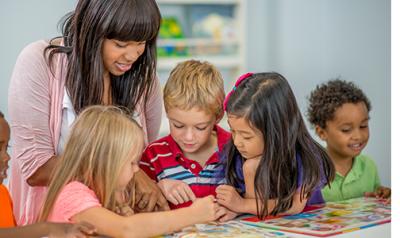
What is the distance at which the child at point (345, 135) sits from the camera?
7.60ft

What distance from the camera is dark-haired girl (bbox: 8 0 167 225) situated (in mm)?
1547

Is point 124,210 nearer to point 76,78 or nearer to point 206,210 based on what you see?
point 206,210

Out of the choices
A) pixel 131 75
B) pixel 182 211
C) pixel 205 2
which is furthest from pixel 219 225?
pixel 205 2

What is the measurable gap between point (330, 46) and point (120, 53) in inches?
107

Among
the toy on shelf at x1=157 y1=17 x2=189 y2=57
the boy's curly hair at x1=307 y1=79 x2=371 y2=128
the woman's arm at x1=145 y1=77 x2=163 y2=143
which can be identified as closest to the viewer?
the woman's arm at x1=145 y1=77 x2=163 y2=143

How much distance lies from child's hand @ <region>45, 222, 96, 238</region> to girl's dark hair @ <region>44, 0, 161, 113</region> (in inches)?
16.7

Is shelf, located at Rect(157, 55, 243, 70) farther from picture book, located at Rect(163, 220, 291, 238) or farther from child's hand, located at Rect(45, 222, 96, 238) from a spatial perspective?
child's hand, located at Rect(45, 222, 96, 238)

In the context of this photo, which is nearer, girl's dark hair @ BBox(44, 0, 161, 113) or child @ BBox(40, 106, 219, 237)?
child @ BBox(40, 106, 219, 237)

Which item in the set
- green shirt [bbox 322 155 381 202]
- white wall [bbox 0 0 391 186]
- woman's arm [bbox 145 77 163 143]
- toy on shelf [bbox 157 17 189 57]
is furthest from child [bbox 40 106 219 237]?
toy on shelf [bbox 157 17 189 57]

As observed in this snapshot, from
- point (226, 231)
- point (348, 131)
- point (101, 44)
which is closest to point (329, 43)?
point (348, 131)

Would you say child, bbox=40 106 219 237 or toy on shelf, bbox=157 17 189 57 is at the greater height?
toy on shelf, bbox=157 17 189 57

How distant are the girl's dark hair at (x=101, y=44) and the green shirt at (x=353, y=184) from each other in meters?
0.91

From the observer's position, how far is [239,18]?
14.2 ft

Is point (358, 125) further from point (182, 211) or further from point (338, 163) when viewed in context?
point (182, 211)
